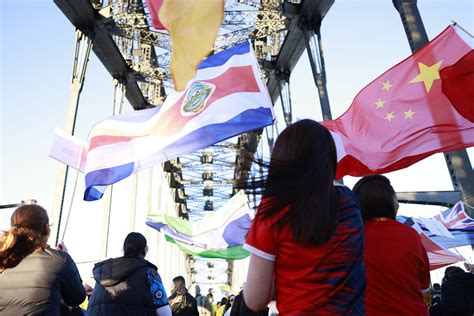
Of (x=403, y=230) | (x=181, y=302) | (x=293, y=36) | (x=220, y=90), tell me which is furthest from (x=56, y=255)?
(x=293, y=36)

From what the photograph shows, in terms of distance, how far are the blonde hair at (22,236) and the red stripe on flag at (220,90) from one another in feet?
11.2

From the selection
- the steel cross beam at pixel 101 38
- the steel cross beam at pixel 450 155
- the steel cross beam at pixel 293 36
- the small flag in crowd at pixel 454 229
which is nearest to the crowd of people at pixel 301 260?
the small flag in crowd at pixel 454 229

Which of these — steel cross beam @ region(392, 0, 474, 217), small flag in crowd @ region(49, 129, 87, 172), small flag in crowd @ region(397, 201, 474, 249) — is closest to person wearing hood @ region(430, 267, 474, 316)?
small flag in crowd @ region(397, 201, 474, 249)

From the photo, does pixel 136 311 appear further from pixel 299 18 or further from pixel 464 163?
pixel 299 18

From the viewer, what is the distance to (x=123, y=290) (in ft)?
12.7

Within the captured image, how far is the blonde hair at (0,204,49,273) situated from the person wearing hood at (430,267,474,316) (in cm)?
367

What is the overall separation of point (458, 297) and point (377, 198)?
239 centimetres

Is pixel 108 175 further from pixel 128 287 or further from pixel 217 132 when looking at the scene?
pixel 128 287

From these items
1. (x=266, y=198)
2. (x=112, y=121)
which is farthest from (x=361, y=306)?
(x=112, y=121)

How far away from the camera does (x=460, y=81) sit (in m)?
5.97

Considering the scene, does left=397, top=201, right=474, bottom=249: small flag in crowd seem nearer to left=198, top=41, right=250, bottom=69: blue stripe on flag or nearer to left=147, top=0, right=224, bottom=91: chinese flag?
left=198, top=41, right=250, bottom=69: blue stripe on flag

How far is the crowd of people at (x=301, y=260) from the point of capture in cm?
170

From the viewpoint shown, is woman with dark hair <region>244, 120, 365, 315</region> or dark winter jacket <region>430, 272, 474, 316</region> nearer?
woman with dark hair <region>244, 120, 365, 315</region>

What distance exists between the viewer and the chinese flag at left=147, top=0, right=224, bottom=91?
4.67m
